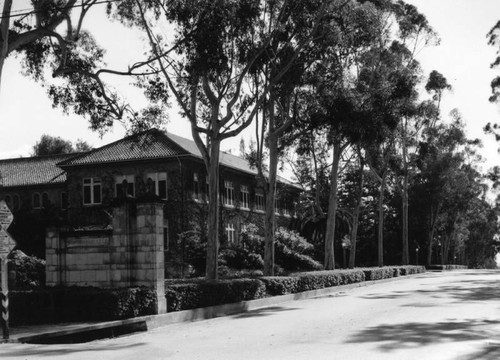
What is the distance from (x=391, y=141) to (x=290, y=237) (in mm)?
9888

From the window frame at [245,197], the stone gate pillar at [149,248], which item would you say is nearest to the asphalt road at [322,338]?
the stone gate pillar at [149,248]

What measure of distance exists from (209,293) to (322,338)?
778cm

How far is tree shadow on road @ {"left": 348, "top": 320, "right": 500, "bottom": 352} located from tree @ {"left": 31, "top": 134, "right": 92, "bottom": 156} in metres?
64.8

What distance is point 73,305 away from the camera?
1628cm

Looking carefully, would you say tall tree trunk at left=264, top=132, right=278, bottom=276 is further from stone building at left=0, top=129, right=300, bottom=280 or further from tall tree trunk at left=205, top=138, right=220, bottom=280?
stone building at left=0, top=129, right=300, bottom=280

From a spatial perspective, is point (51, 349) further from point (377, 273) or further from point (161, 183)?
point (161, 183)

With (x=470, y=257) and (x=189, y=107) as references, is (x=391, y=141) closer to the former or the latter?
(x=189, y=107)

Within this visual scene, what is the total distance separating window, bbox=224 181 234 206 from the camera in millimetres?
49375

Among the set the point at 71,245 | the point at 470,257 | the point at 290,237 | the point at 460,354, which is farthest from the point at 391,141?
the point at 470,257

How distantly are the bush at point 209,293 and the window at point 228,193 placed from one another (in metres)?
27.0

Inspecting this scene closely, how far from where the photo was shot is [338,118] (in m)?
26.5

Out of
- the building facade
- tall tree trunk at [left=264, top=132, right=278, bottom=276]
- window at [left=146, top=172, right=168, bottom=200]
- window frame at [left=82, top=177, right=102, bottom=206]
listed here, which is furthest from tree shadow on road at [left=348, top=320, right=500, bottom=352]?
window frame at [left=82, top=177, right=102, bottom=206]

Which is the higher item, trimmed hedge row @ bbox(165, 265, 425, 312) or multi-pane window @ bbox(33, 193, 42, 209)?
multi-pane window @ bbox(33, 193, 42, 209)

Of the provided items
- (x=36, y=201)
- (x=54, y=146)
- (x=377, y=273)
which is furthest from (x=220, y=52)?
(x=54, y=146)
